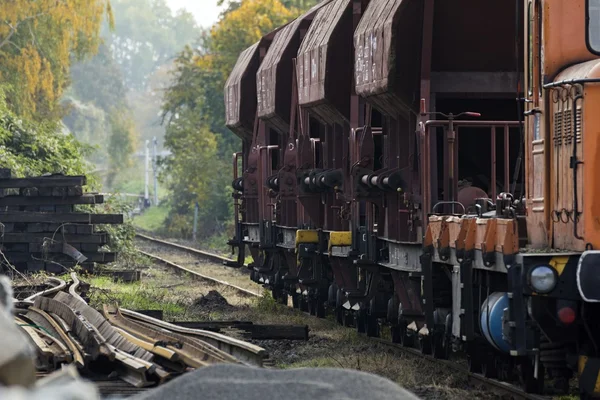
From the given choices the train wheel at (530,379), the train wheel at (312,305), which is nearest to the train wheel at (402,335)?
the train wheel at (530,379)

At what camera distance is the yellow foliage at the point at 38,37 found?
3450cm

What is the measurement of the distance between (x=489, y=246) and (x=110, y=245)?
16581 millimetres

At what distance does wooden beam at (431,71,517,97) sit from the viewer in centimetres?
1309

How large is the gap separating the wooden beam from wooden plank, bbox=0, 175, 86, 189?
34.4 feet

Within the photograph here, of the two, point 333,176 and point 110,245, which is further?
point 110,245

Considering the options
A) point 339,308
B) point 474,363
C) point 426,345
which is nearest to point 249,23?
point 339,308

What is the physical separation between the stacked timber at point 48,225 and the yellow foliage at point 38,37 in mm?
12552

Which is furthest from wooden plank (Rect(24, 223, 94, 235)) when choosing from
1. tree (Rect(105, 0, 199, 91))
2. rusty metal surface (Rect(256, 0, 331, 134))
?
tree (Rect(105, 0, 199, 91))

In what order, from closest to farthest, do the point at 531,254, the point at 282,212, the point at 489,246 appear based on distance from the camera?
1. the point at 531,254
2. the point at 489,246
3. the point at 282,212

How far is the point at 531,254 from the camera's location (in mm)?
8977

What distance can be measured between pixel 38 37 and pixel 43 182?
48.0 feet

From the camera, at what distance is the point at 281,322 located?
17156mm

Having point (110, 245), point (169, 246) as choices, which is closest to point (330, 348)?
point (110, 245)

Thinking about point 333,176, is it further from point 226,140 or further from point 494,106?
point 226,140
